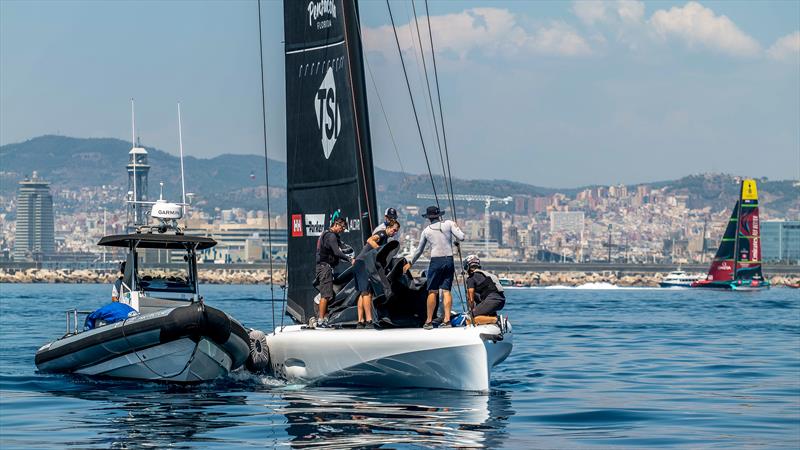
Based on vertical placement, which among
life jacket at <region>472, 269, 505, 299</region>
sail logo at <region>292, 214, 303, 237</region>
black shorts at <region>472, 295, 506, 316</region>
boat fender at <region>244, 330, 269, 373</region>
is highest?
sail logo at <region>292, 214, 303, 237</region>

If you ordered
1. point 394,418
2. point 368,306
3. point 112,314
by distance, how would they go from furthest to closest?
point 112,314
point 368,306
point 394,418

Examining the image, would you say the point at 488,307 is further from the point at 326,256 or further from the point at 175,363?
the point at 175,363

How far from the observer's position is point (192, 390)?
16547 mm

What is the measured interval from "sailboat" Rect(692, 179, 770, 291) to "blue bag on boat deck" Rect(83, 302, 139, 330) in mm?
82743

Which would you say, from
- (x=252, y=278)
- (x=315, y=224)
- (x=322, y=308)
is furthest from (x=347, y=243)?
(x=252, y=278)

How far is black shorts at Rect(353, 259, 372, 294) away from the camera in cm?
1600

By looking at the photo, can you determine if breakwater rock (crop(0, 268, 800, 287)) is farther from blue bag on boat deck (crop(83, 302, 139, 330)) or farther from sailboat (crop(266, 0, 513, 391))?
blue bag on boat deck (crop(83, 302, 139, 330))

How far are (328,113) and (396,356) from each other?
14.1ft

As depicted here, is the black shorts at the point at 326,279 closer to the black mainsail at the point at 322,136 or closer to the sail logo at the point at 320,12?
the black mainsail at the point at 322,136

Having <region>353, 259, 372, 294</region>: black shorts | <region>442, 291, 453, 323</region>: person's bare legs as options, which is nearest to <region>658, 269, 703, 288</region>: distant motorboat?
<region>353, 259, 372, 294</region>: black shorts

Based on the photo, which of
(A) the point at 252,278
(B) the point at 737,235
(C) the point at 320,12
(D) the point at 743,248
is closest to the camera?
(C) the point at 320,12

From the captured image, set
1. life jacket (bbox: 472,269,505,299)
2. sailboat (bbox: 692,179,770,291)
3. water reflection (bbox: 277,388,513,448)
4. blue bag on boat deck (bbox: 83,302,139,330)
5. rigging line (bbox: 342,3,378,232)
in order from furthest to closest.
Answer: sailboat (bbox: 692,179,770,291), rigging line (bbox: 342,3,378,232), blue bag on boat deck (bbox: 83,302,139,330), life jacket (bbox: 472,269,505,299), water reflection (bbox: 277,388,513,448)

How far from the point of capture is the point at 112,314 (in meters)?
17.6

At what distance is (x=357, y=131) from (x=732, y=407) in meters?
6.21
